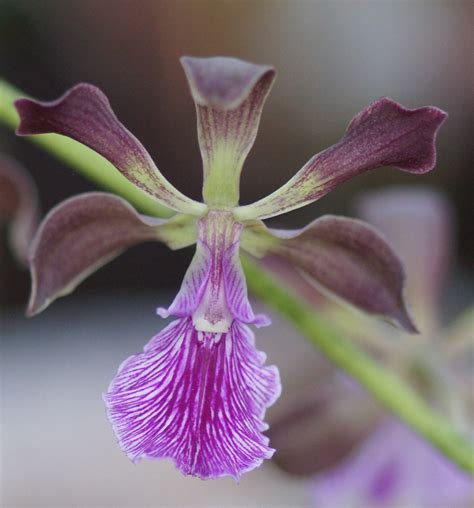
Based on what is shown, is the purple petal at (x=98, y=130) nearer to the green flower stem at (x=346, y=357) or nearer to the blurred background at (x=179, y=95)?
the green flower stem at (x=346, y=357)

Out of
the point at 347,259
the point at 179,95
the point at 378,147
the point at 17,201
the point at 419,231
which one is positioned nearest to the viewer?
the point at 378,147

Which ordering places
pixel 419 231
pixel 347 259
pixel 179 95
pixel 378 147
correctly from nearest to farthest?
pixel 378 147, pixel 347 259, pixel 419 231, pixel 179 95

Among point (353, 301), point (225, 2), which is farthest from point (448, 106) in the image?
point (353, 301)

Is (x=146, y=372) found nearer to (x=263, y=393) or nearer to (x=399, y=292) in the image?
(x=263, y=393)

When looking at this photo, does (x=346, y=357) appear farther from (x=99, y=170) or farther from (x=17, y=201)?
(x=17, y=201)

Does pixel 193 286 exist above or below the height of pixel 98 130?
below

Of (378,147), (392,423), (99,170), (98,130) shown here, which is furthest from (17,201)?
(392,423)

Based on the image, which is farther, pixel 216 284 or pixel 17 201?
pixel 17 201
